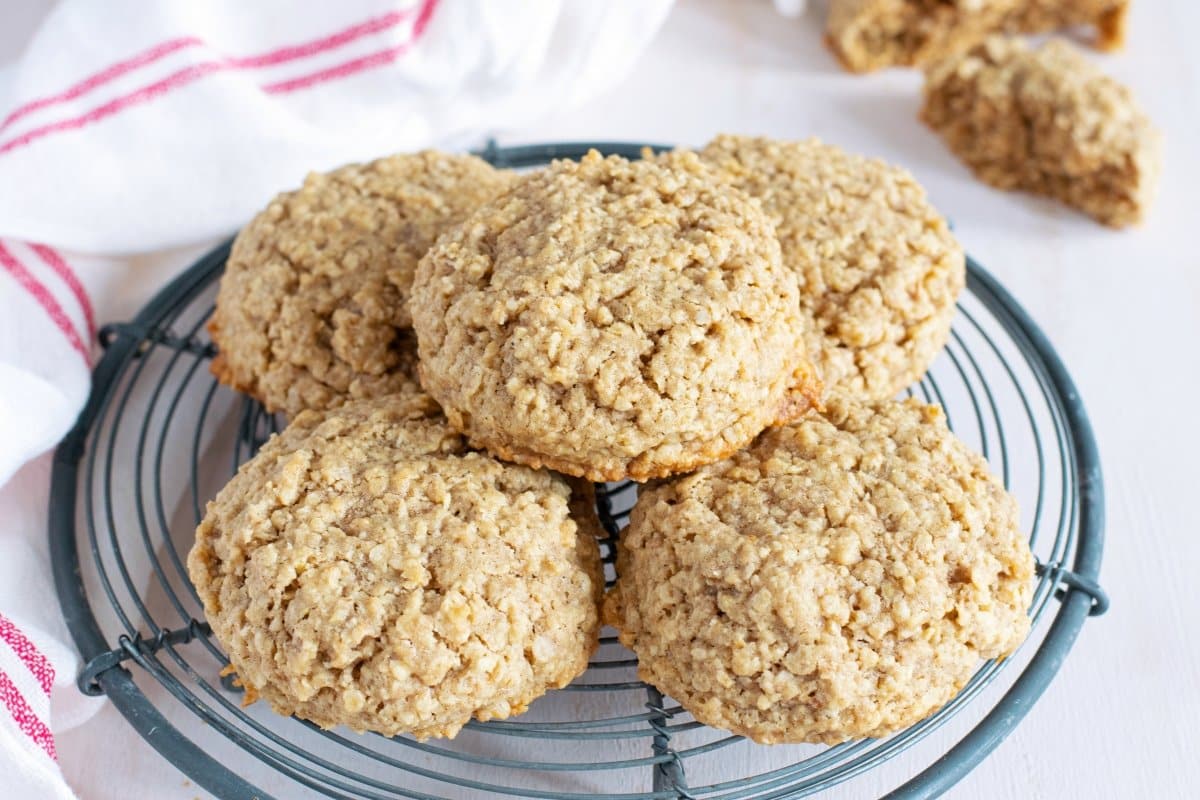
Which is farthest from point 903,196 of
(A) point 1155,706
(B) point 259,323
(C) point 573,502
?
(B) point 259,323

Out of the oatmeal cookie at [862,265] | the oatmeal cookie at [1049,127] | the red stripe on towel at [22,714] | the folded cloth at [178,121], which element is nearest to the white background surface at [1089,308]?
the oatmeal cookie at [1049,127]

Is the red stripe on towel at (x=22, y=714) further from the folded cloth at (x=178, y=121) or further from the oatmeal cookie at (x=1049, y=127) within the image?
the oatmeal cookie at (x=1049, y=127)

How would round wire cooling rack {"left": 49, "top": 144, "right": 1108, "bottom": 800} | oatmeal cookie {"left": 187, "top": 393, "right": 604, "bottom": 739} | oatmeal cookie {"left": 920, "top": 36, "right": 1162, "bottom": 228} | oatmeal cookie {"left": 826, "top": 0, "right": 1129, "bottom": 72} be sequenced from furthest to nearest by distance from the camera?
oatmeal cookie {"left": 826, "top": 0, "right": 1129, "bottom": 72} < oatmeal cookie {"left": 920, "top": 36, "right": 1162, "bottom": 228} < round wire cooling rack {"left": 49, "top": 144, "right": 1108, "bottom": 800} < oatmeal cookie {"left": 187, "top": 393, "right": 604, "bottom": 739}

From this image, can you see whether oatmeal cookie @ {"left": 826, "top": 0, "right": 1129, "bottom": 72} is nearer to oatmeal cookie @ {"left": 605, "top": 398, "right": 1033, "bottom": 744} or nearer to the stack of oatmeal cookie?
the stack of oatmeal cookie

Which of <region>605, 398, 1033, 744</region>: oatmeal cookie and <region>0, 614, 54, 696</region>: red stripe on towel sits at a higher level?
<region>605, 398, 1033, 744</region>: oatmeal cookie

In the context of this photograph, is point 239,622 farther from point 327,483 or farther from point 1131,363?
point 1131,363

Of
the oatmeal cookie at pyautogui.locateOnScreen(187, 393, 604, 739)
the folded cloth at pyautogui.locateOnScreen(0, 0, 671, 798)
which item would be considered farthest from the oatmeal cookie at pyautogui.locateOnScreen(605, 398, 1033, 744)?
the folded cloth at pyautogui.locateOnScreen(0, 0, 671, 798)
